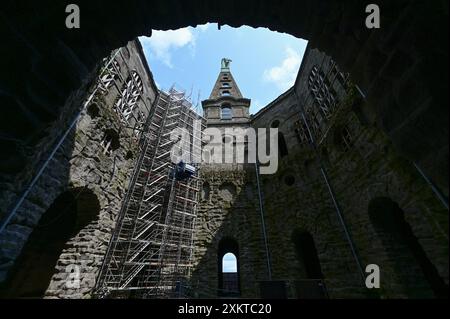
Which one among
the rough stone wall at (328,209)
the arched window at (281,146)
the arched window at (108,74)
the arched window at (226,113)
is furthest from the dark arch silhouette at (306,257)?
the arched window at (226,113)

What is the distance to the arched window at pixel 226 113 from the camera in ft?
51.7

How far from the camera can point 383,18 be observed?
177cm

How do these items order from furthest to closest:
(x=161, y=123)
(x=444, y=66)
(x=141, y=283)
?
(x=161, y=123) < (x=141, y=283) < (x=444, y=66)

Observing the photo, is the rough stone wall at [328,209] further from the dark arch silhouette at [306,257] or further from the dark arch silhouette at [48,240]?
the dark arch silhouette at [48,240]

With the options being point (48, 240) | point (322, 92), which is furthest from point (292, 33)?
point (48, 240)

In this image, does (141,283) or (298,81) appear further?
(298,81)

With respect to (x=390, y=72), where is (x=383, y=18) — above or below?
above

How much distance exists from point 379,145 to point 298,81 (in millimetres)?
7485

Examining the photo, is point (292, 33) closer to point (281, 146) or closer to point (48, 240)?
point (48, 240)

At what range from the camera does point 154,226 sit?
8.92 m

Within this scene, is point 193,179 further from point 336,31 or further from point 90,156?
point 336,31
